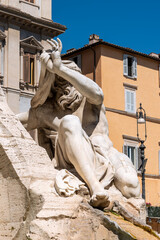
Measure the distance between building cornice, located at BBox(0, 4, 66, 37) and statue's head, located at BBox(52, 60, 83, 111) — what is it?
68.1ft

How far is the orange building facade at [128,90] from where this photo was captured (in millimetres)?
31234

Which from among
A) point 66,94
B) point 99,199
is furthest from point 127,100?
point 99,199

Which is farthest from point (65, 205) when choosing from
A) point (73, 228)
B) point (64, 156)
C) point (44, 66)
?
point (44, 66)

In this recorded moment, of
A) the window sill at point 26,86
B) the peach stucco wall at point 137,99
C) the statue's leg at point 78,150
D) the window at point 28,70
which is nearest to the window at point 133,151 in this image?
the peach stucco wall at point 137,99

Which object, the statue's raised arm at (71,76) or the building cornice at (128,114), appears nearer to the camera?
the statue's raised arm at (71,76)

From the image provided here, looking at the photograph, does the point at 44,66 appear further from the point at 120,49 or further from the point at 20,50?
the point at 120,49

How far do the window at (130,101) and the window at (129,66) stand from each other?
3.71 ft

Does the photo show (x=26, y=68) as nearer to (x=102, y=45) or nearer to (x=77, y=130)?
(x=102, y=45)

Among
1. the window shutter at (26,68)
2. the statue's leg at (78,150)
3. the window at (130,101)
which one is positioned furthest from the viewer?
the window at (130,101)

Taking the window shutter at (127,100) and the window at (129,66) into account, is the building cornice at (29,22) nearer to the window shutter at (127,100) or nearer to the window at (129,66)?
the window at (129,66)

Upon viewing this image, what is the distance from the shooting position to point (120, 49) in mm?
32406

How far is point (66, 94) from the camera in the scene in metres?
5.18

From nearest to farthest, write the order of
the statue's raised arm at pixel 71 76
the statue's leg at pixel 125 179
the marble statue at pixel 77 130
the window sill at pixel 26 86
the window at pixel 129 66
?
the marble statue at pixel 77 130
the statue's leg at pixel 125 179
the statue's raised arm at pixel 71 76
the window sill at pixel 26 86
the window at pixel 129 66

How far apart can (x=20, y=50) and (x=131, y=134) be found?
9.44m
